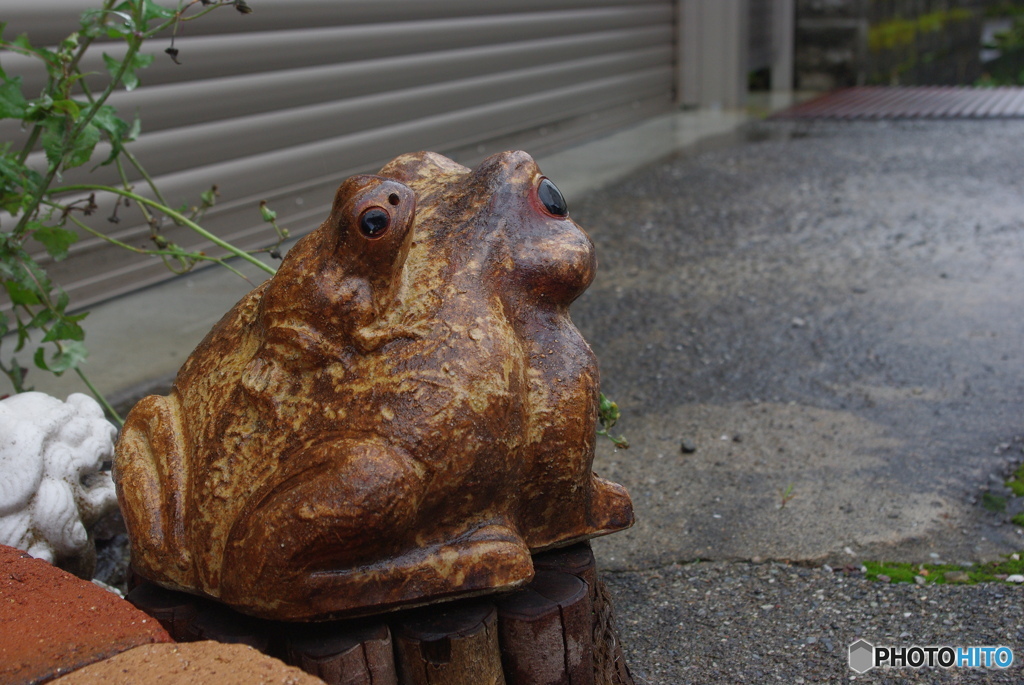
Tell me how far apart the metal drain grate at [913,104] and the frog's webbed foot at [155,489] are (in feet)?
28.9

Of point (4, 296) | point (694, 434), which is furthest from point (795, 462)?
point (4, 296)

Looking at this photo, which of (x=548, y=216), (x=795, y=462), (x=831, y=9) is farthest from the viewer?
(x=831, y=9)

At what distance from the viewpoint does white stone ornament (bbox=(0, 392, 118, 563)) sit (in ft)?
6.80

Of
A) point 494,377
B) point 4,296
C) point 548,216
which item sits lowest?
point 4,296

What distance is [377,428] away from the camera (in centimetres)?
161

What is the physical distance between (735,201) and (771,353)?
2670 millimetres

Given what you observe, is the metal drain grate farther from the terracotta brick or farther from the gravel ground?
the terracotta brick

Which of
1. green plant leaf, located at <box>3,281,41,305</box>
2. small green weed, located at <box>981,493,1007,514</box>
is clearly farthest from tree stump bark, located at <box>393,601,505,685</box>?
small green weed, located at <box>981,493,1007,514</box>

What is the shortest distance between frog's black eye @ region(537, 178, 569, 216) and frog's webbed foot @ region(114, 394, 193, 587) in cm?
82

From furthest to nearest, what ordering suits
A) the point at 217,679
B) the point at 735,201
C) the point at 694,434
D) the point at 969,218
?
the point at 735,201, the point at 969,218, the point at 694,434, the point at 217,679

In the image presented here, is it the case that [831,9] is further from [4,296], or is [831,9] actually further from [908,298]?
[4,296]

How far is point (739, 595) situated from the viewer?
2436 millimetres

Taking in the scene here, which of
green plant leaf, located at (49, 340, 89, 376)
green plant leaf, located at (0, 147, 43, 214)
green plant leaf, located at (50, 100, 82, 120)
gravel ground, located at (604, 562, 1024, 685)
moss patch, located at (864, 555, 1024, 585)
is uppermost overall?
green plant leaf, located at (50, 100, 82, 120)

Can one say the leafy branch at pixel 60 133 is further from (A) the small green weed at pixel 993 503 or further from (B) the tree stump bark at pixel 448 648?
(A) the small green weed at pixel 993 503
